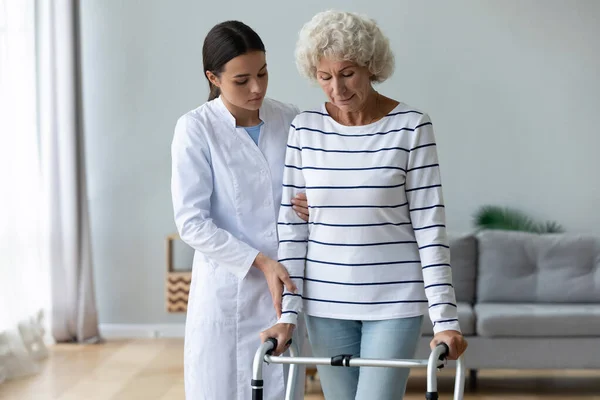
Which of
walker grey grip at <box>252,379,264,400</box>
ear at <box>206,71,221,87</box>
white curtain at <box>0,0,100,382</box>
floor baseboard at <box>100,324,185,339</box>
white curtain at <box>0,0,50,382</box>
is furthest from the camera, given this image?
floor baseboard at <box>100,324,185,339</box>

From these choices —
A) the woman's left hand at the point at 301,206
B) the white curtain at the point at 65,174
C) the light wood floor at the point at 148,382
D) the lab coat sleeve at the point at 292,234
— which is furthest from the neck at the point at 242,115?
the white curtain at the point at 65,174

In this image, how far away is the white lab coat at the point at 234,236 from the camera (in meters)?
2.26

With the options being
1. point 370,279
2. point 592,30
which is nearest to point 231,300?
point 370,279

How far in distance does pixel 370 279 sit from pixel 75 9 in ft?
13.9

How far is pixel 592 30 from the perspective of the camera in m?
5.57

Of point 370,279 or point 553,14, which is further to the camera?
point 553,14

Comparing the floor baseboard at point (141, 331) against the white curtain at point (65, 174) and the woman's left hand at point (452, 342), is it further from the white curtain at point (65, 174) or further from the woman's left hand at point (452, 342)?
the woman's left hand at point (452, 342)

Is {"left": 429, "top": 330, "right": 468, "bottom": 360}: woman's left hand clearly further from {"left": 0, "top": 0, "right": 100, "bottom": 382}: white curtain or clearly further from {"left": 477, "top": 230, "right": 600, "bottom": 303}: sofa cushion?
{"left": 0, "top": 0, "right": 100, "bottom": 382}: white curtain

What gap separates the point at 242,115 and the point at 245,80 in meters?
0.13

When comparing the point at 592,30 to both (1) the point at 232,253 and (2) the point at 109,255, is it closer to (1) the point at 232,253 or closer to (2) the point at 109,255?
(2) the point at 109,255

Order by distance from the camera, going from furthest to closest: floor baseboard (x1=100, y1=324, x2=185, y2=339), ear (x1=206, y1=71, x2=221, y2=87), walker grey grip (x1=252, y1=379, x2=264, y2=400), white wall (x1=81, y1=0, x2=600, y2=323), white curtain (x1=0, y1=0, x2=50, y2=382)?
floor baseboard (x1=100, y1=324, x2=185, y2=339) → white wall (x1=81, y1=0, x2=600, y2=323) → white curtain (x1=0, y1=0, x2=50, y2=382) → ear (x1=206, y1=71, x2=221, y2=87) → walker grey grip (x1=252, y1=379, x2=264, y2=400)

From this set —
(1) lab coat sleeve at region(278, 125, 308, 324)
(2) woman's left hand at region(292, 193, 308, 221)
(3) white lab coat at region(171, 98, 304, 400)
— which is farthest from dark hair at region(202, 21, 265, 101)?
(2) woman's left hand at region(292, 193, 308, 221)

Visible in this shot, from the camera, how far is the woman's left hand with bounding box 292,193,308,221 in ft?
6.83

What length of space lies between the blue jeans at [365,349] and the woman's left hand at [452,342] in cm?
11
